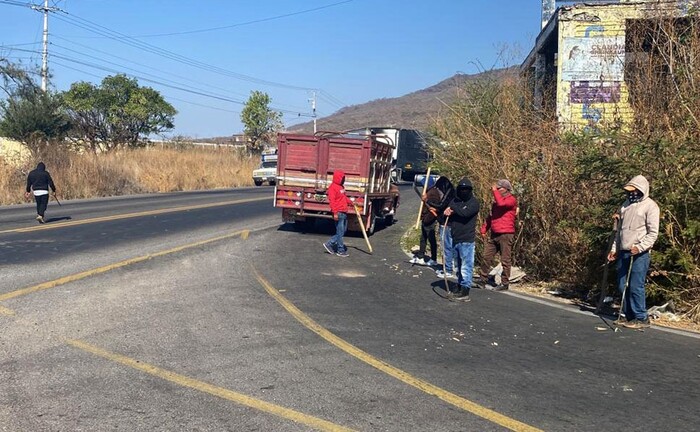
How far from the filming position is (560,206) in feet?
38.5

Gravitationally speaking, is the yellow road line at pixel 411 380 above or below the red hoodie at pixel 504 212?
below

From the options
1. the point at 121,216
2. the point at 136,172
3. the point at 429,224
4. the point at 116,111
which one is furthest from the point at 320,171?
the point at 116,111

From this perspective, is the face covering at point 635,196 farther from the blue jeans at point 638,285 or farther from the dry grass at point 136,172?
the dry grass at point 136,172

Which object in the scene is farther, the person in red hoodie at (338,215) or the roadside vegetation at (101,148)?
the roadside vegetation at (101,148)

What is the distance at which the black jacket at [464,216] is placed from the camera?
10.2m

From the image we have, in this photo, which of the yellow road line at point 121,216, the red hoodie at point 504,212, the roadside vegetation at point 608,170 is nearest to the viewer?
the roadside vegetation at point 608,170

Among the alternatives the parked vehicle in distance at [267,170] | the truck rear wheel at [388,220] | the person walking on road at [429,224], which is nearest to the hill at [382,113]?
the parked vehicle in distance at [267,170]

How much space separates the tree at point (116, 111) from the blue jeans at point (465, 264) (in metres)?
45.5

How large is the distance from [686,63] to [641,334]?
4496 millimetres

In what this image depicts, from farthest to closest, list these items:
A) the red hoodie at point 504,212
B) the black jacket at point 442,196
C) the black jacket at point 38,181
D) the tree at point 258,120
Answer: the tree at point 258,120
the black jacket at point 38,181
the black jacket at point 442,196
the red hoodie at point 504,212

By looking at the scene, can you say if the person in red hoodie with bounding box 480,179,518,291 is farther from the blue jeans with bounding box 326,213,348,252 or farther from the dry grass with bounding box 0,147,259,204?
the dry grass with bounding box 0,147,259,204

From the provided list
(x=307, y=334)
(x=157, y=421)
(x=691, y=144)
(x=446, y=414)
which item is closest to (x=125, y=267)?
(x=307, y=334)

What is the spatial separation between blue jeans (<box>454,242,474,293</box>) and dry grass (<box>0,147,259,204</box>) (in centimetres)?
2254

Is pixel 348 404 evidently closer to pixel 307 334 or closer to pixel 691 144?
pixel 307 334
